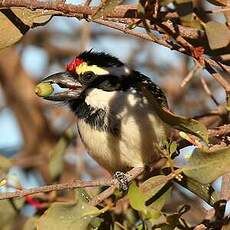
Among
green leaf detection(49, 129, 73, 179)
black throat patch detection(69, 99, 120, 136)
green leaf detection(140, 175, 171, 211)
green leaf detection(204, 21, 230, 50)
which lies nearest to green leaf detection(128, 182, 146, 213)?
green leaf detection(140, 175, 171, 211)

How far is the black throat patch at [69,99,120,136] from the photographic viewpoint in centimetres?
173

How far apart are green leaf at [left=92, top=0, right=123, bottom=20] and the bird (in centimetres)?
54

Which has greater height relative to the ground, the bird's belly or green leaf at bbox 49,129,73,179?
the bird's belly

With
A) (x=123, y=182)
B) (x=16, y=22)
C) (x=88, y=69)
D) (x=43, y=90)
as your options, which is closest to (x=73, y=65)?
(x=88, y=69)

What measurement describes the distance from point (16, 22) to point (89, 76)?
0.44m

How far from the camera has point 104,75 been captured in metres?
1.79

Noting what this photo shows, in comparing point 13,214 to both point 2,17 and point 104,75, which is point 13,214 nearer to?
point 104,75

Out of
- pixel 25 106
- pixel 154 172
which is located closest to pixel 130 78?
pixel 154 172

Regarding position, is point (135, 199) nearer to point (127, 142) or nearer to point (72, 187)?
point (72, 187)

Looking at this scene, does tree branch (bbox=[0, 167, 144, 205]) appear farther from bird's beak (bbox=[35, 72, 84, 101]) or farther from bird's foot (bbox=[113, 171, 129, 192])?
bird's beak (bbox=[35, 72, 84, 101])

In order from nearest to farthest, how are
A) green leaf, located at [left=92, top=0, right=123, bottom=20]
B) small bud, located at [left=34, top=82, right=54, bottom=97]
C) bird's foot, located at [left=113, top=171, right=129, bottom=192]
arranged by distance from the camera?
green leaf, located at [left=92, top=0, right=123, bottom=20], bird's foot, located at [left=113, top=171, right=129, bottom=192], small bud, located at [left=34, top=82, right=54, bottom=97]

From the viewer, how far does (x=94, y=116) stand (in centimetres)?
177

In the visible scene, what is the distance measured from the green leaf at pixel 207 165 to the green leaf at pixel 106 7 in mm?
247

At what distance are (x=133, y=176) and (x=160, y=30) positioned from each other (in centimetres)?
33
